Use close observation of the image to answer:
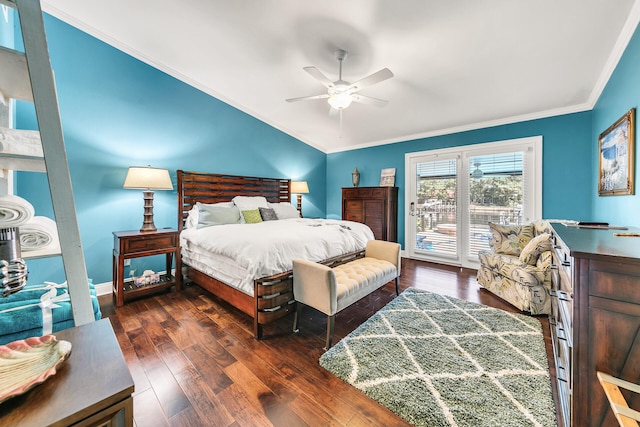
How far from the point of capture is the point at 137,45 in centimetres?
309

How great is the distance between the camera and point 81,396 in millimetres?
522

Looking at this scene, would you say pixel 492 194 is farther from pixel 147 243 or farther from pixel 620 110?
pixel 147 243

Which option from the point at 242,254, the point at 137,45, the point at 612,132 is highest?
the point at 137,45

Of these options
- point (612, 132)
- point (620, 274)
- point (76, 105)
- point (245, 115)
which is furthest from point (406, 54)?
point (76, 105)

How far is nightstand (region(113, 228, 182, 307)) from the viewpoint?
8.84 ft

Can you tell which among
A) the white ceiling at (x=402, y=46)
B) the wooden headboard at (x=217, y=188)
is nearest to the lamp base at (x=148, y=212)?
the wooden headboard at (x=217, y=188)

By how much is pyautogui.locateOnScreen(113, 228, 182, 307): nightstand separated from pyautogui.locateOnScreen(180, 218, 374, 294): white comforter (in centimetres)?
23

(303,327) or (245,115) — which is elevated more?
(245,115)

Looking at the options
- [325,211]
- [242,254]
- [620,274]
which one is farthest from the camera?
[325,211]

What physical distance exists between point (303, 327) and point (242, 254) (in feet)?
2.96

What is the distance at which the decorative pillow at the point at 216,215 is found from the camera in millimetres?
3252

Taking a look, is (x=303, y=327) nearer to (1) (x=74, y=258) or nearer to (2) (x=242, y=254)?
(2) (x=242, y=254)

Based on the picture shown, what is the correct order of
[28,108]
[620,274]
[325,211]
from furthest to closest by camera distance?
[325,211] → [28,108] → [620,274]

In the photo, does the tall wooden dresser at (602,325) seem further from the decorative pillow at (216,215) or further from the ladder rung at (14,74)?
the decorative pillow at (216,215)
